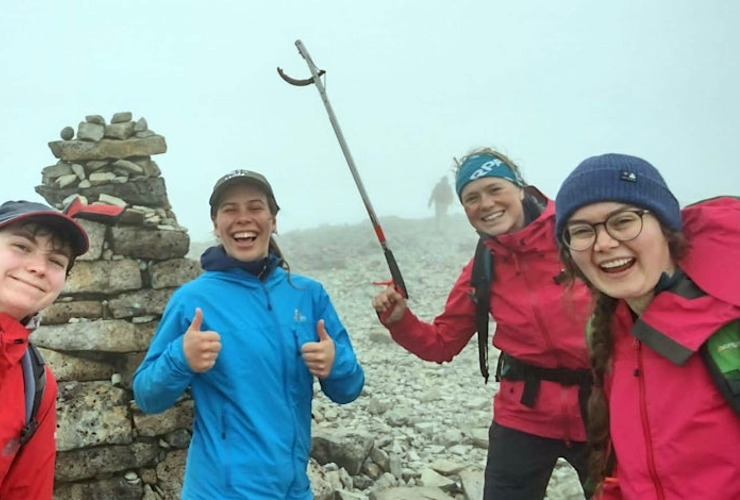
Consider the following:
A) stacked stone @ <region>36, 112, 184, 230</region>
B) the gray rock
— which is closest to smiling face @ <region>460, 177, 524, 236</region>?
stacked stone @ <region>36, 112, 184, 230</region>

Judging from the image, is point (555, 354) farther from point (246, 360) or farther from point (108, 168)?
point (108, 168)

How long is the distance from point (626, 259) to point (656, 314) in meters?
0.27

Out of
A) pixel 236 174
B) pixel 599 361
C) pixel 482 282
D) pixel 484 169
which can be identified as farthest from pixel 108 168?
pixel 599 361

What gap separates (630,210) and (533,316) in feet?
4.86

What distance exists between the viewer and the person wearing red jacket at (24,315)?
8.80ft

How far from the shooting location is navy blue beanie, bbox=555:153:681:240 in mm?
2477

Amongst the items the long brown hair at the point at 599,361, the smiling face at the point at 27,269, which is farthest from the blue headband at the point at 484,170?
the smiling face at the point at 27,269

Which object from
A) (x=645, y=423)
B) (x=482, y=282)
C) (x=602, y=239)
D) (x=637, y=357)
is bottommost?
(x=645, y=423)

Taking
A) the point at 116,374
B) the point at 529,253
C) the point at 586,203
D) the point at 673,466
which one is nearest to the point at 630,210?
the point at 586,203

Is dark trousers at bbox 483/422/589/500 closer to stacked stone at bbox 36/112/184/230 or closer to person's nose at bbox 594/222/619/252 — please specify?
person's nose at bbox 594/222/619/252

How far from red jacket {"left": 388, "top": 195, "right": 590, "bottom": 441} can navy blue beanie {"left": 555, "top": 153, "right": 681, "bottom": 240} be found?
128 centimetres

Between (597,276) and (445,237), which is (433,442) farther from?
(445,237)

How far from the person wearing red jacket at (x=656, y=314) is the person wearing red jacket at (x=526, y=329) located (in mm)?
941

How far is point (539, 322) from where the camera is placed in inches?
150
